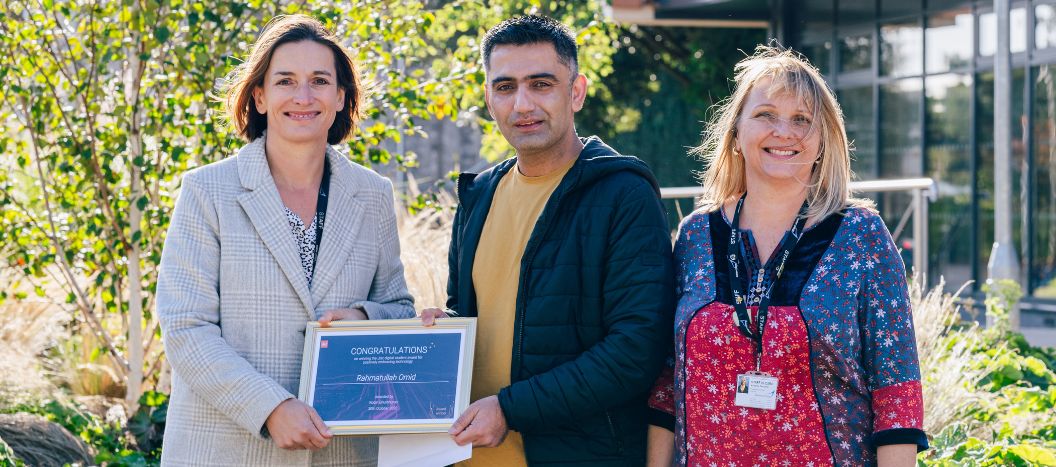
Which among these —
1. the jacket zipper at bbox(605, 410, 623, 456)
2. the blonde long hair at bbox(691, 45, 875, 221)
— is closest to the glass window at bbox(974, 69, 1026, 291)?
the blonde long hair at bbox(691, 45, 875, 221)

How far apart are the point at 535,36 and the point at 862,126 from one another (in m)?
13.1

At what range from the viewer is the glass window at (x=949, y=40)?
1373 centimetres

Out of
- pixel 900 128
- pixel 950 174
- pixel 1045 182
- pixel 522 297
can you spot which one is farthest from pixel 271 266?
pixel 900 128

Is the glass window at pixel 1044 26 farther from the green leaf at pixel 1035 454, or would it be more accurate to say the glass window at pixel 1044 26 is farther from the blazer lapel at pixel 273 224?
the blazer lapel at pixel 273 224

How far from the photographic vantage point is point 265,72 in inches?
133

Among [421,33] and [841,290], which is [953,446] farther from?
[421,33]

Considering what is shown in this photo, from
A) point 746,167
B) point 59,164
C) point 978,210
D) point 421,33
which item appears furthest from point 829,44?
point 746,167

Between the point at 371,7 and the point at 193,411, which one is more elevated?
the point at 371,7

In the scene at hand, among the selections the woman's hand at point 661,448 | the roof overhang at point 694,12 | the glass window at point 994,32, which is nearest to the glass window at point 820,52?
the roof overhang at point 694,12

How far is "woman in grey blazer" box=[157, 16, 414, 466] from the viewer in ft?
10.1

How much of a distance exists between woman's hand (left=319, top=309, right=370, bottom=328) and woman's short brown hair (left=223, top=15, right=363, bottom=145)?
22.2 inches

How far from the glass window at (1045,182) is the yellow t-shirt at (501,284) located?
1047cm

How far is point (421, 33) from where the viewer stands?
6336 mm

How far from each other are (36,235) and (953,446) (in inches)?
183
